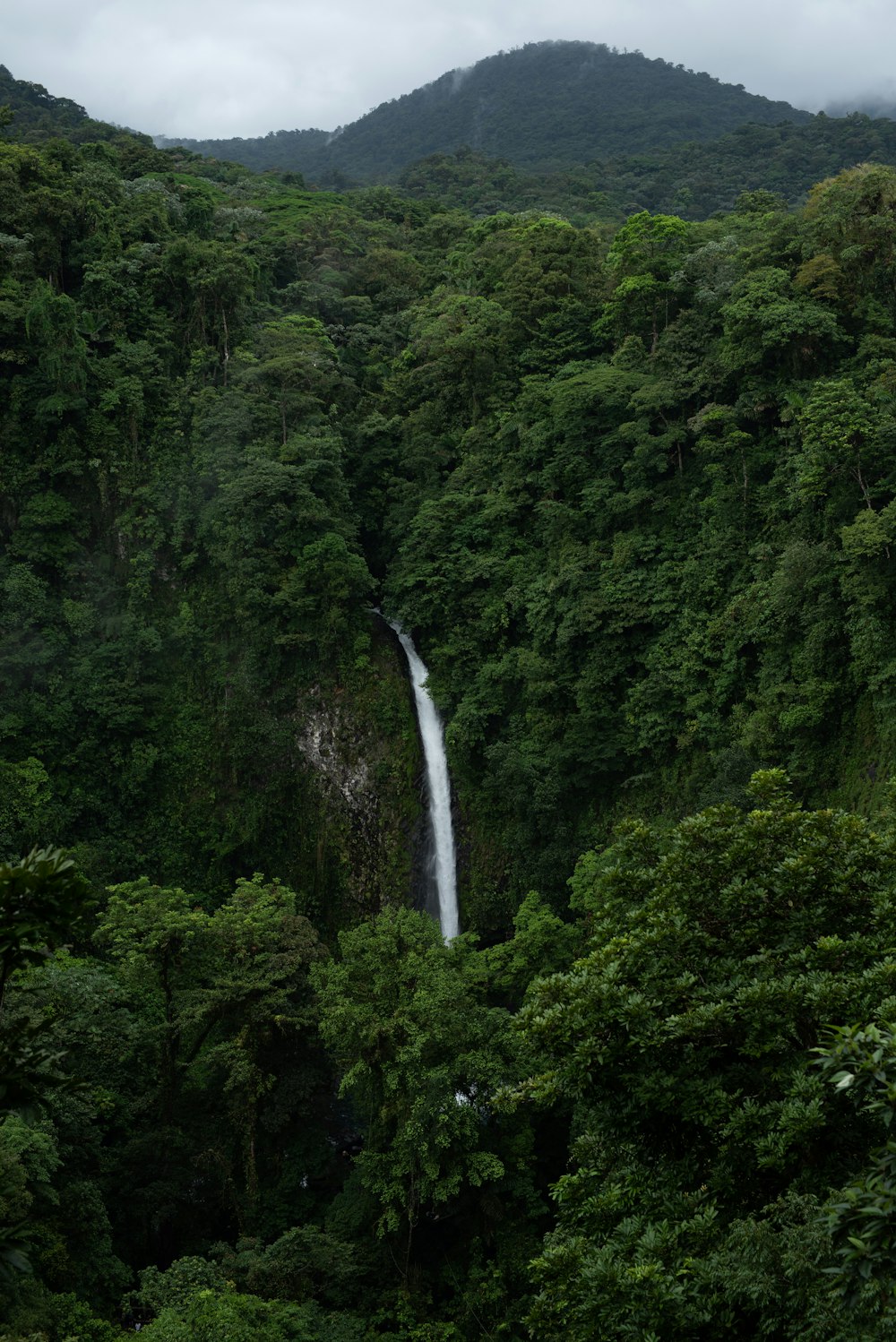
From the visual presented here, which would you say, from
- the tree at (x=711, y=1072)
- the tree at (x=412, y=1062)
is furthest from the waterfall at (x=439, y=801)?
the tree at (x=711, y=1072)

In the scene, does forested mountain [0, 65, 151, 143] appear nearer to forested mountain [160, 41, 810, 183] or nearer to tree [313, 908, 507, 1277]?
forested mountain [160, 41, 810, 183]

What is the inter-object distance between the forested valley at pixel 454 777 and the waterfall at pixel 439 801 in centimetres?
37

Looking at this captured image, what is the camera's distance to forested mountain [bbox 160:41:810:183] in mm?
66625

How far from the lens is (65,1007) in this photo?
1280cm

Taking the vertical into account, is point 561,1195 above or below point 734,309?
below

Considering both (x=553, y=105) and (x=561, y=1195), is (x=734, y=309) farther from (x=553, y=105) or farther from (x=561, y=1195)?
(x=553, y=105)

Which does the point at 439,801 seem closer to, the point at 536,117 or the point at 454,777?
the point at 454,777

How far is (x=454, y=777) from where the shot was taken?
20422 millimetres

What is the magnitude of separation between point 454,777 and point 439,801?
2.06ft

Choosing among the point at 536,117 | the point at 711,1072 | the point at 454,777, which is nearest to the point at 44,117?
the point at 536,117

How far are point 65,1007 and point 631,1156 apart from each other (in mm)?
8880

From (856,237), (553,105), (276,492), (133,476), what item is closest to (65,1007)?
(276,492)

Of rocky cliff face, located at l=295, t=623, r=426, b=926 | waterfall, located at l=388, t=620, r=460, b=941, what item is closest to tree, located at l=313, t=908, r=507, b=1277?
waterfall, located at l=388, t=620, r=460, b=941

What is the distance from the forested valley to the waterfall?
0.37 metres
